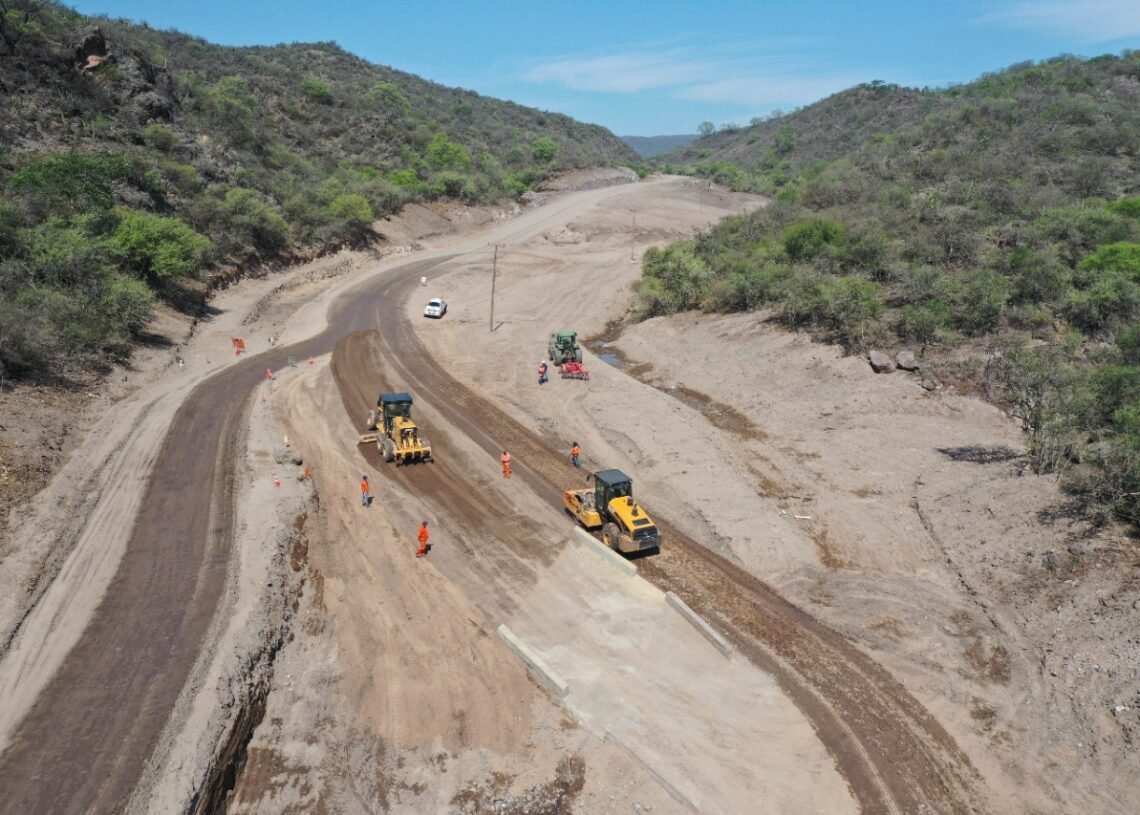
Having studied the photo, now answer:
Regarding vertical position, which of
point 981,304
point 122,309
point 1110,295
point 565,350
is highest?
point 122,309

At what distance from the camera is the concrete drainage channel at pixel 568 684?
1269cm

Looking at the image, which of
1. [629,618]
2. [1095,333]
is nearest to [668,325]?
[1095,333]

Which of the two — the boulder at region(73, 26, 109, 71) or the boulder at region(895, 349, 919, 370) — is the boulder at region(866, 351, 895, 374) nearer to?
the boulder at region(895, 349, 919, 370)

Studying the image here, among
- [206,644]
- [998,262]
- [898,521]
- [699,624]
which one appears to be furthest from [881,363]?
[206,644]

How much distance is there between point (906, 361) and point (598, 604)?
71.6ft

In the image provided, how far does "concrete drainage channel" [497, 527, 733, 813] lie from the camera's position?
1269 centimetres

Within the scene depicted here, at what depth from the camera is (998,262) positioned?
36531mm

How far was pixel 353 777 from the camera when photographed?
12.8 metres

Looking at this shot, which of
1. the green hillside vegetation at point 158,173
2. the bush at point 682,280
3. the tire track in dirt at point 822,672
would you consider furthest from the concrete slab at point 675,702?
the bush at point 682,280

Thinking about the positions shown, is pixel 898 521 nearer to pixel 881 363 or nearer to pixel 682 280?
pixel 881 363

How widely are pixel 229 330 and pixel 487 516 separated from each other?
26.3m

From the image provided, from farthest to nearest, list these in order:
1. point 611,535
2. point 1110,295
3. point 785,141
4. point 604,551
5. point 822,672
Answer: point 785,141 → point 1110,295 → point 611,535 → point 604,551 → point 822,672

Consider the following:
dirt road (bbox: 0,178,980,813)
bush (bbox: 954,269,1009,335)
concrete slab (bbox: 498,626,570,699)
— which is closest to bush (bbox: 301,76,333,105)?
dirt road (bbox: 0,178,980,813)

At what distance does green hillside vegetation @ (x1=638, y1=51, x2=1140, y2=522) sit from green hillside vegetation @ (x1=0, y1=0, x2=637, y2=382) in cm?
3034
